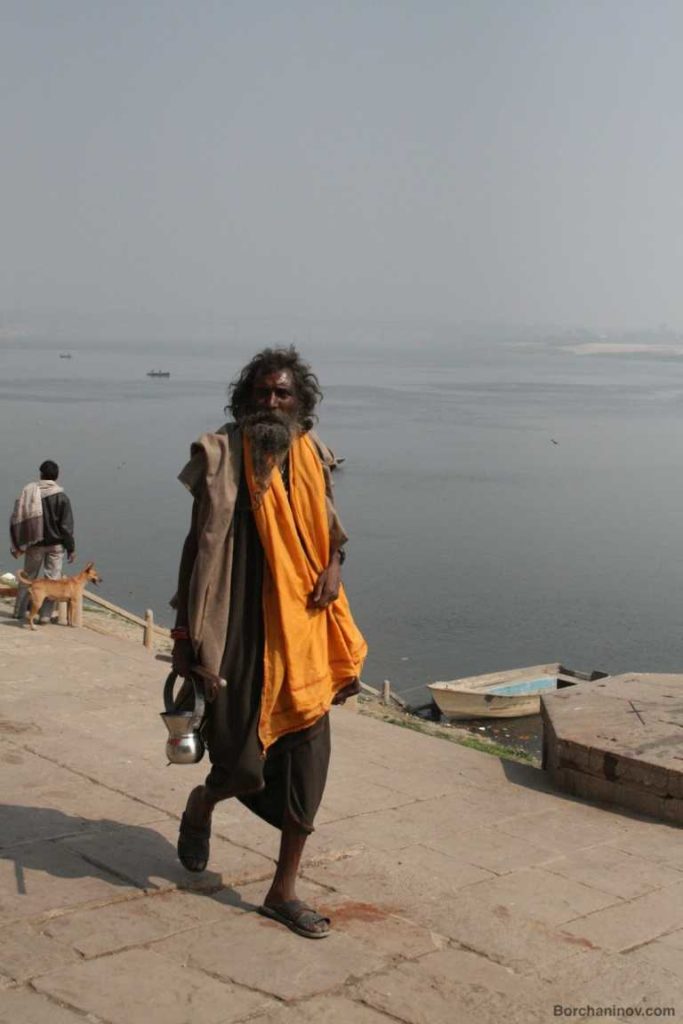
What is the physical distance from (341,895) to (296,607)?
38.1 inches

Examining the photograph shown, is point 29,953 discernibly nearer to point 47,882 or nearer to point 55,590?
point 47,882

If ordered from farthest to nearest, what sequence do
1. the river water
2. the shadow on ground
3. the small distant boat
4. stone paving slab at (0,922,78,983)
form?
Result: the river water
the small distant boat
the shadow on ground
stone paving slab at (0,922,78,983)

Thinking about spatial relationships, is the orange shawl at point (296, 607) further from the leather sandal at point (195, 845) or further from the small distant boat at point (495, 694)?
the small distant boat at point (495, 694)

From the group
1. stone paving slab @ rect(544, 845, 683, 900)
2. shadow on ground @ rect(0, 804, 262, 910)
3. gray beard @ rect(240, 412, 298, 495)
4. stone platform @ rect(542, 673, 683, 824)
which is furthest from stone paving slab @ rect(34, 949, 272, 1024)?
stone platform @ rect(542, 673, 683, 824)

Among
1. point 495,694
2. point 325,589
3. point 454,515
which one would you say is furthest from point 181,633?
point 454,515

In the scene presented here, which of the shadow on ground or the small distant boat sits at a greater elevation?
the shadow on ground

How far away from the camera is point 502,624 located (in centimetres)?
2420

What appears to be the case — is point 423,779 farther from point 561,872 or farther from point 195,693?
point 195,693

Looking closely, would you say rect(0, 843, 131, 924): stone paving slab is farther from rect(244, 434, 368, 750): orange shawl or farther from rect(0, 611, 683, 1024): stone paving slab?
rect(244, 434, 368, 750): orange shawl

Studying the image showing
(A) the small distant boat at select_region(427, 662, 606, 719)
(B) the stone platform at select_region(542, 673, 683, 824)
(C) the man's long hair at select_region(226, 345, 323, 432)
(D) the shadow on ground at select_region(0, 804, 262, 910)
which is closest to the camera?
(C) the man's long hair at select_region(226, 345, 323, 432)

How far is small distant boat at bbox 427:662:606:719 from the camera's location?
17219 millimetres

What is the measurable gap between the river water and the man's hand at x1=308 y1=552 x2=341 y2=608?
1545 cm

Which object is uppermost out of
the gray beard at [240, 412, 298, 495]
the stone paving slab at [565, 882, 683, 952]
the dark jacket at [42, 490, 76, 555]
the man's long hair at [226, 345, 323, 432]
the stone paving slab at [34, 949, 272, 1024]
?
the man's long hair at [226, 345, 323, 432]

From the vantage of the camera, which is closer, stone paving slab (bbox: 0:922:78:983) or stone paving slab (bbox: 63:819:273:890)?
stone paving slab (bbox: 0:922:78:983)
